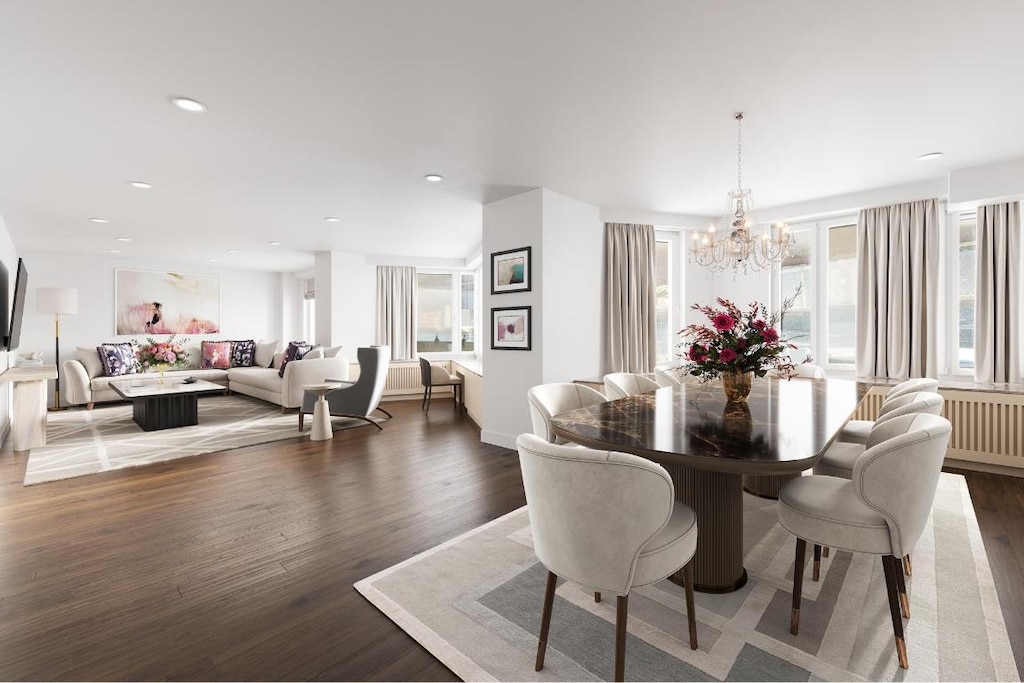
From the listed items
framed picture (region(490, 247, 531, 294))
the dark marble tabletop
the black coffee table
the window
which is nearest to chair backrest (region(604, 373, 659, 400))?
the dark marble tabletop

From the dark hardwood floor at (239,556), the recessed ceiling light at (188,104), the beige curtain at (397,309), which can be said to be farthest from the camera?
the beige curtain at (397,309)

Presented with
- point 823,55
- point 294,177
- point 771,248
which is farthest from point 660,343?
point 294,177

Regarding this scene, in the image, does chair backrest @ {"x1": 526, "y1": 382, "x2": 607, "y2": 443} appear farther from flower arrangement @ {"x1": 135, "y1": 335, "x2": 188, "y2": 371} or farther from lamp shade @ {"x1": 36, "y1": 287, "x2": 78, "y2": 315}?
flower arrangement @ {"x1": 135, "y1": 335, "x2": 188, "y2": 371}

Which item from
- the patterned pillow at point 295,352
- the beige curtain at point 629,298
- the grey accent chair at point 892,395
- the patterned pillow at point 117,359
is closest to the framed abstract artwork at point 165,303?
the patterned pillow at point 117,359

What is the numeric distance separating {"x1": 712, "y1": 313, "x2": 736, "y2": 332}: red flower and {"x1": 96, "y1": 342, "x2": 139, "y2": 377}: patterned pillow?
861 centimetres

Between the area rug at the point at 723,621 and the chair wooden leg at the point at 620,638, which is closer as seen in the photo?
the chair wooden leg at the point at 620,638

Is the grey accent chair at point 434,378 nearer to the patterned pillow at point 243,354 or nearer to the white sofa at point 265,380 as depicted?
the white sofa at point 265,380

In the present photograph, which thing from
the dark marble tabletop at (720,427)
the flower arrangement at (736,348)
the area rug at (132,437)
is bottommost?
the area rug at (132,437)

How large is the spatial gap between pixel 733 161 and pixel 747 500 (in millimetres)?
2502

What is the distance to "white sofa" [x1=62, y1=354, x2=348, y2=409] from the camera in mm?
6520

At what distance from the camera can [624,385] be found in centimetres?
333

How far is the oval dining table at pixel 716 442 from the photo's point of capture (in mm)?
1562

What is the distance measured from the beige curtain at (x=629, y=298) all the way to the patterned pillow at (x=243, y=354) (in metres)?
6.66

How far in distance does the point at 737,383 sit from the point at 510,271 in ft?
8.80
